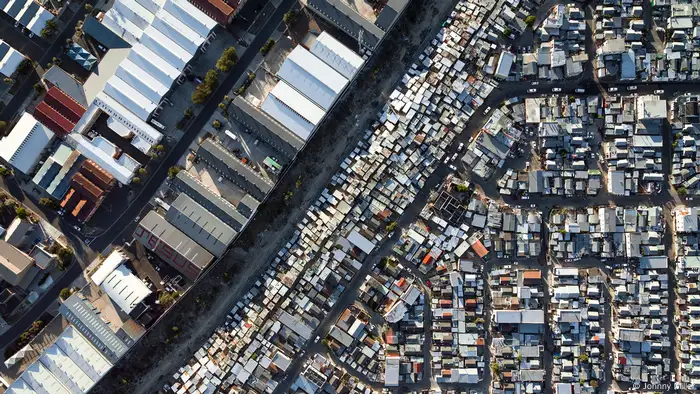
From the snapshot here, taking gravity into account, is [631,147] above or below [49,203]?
above

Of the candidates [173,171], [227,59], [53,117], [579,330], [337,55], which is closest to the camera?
[337,55]

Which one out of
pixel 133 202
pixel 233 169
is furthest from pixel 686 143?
pixel 133 202

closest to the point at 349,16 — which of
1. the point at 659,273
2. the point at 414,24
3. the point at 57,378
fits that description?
the point at 414,24

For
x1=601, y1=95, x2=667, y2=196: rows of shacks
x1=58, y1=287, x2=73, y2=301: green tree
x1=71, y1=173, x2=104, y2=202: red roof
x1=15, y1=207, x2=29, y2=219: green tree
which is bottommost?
x1=58, y1=287, x2=73, y2=301: green tree

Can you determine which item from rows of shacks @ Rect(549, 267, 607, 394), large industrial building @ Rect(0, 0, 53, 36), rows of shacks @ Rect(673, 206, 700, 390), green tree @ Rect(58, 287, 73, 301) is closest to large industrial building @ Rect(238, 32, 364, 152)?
large industrial building @ Rect(0, 0, 53, 36)

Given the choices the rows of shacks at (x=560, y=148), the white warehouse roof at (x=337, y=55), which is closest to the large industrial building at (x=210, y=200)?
the white warehouse roof at (x=337, y=55)

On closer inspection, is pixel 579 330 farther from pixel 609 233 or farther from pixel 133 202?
pixel 133 202

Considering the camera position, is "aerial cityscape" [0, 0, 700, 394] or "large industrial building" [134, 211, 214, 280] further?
"aerial cityscape" [0, 0, 700, 394]

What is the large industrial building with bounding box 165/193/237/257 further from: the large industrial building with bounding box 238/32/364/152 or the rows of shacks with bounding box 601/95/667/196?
the rows of shacks with bounding box 601/95/667/196
